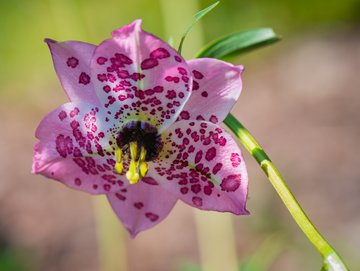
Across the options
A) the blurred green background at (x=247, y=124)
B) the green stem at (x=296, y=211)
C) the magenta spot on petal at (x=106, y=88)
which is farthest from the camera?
the blurred green background at (x=247, y=124)

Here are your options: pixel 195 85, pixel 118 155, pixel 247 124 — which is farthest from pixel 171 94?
pixel 247 124

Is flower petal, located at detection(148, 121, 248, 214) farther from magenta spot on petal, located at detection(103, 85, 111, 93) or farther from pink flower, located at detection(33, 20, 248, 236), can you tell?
magenta spot on petal, located at detection(103, 85, 111, 93)

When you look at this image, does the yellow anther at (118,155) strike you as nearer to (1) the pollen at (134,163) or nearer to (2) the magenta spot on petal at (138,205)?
(1) the pollen at (134,163)

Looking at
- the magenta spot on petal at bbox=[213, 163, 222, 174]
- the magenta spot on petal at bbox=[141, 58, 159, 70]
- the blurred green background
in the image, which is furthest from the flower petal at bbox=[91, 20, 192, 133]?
the blurred green background

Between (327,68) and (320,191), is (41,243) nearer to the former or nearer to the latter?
(320,191)

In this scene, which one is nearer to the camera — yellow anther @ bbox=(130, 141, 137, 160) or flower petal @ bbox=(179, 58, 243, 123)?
flower petal @ bbox=(179, 58, 243, 123)

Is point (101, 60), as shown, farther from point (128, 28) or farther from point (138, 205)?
point (138, 205)

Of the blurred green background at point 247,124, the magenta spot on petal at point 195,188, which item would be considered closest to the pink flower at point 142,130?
the magenta spot on petal at point 195,188
